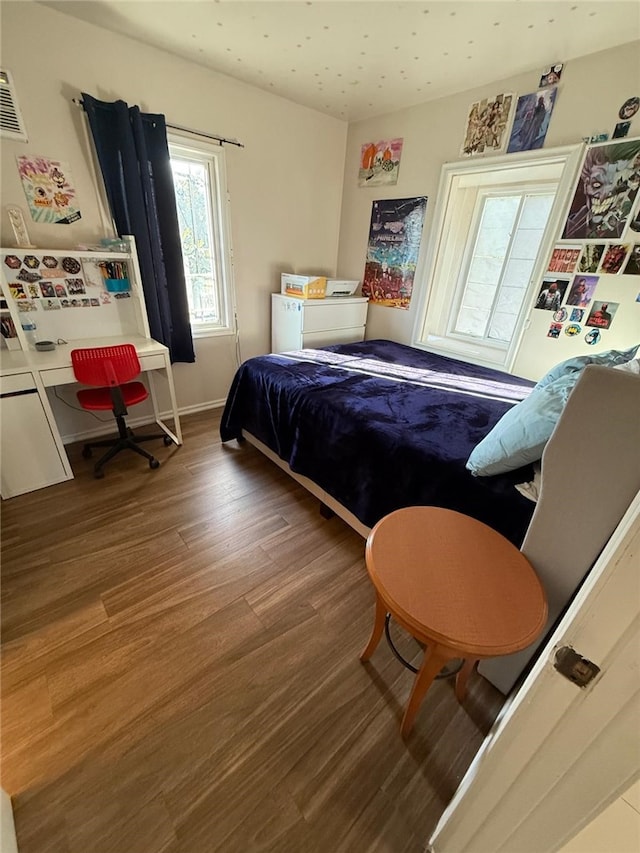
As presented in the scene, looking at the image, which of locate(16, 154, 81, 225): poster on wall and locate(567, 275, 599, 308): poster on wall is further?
locate(567, 275, 599, 308): poster on wall

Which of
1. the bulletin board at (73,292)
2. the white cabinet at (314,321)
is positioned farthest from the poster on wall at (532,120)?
the bulletin board at (73,292)

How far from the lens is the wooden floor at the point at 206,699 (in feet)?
3.19

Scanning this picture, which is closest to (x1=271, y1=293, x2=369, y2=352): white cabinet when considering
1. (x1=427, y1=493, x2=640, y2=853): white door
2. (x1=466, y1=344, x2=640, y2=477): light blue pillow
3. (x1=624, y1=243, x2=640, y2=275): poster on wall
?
(x1=624, y1=243, x2=640, y2=275): poster on wall

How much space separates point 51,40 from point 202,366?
6.96 ft

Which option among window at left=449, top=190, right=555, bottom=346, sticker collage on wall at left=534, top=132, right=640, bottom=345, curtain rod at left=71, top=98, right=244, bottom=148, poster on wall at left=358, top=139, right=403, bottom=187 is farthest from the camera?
poster on wall at left=358, top=139, right=403, bottom=187

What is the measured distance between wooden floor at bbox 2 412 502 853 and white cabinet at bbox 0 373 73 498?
0.20 meters

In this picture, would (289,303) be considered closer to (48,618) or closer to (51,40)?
(51,40)

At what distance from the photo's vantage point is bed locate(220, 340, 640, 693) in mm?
878

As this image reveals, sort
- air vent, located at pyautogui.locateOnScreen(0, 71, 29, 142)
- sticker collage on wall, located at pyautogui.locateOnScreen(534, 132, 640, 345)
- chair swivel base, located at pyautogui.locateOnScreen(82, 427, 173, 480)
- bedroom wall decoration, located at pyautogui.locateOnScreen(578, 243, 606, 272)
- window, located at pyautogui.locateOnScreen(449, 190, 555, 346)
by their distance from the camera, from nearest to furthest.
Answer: air vent, located at pyautogui.locateOnScreen(0, 71, 29, 142) < sticker collage on wall, located at pyautogui.locateOnScreen(534, 132, 640, 345) < bedroom wall decoration, located at pyautogui.locateOnScreen(578, 243, 606, 272) < chair swivel base, located at pyautogui.locateOnScreen(82, 427, 173, 480) < window, located at pyautogui.locateOnScreen(449, 190, 555, 346)

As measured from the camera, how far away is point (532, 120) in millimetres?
2248

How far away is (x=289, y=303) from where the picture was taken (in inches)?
126

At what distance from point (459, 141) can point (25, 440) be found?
12.1 feet

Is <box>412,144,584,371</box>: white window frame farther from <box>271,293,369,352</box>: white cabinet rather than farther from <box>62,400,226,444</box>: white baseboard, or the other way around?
<box>62,400,226,444</box>: white baseboard

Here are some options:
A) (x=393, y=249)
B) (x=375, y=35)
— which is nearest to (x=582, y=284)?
(x=393, y=249)
